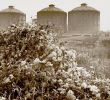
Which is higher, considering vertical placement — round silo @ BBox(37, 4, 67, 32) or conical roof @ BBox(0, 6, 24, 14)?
conical roof @ BBox(0, 6, 24, 14)

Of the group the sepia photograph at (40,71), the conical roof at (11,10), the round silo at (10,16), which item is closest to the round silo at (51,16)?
the round silo at (10,16)

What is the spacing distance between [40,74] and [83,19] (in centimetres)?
2173

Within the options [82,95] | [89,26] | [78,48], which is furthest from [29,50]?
[89,26]

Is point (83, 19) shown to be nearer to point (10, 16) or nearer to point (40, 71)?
point (10, 16)

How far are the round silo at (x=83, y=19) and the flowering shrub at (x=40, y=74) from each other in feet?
63.8

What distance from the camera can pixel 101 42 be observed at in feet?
70.5

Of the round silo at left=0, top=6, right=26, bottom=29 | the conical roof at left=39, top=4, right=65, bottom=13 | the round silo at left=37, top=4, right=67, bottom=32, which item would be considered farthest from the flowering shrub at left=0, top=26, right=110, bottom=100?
the round silo at left=0, top=6, right=26, bottom=29

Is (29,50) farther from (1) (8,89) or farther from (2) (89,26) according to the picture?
(2) (89,26)

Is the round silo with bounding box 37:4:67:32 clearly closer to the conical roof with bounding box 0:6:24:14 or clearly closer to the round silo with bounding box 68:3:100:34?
the round silo with bounding box 68:3:100:34

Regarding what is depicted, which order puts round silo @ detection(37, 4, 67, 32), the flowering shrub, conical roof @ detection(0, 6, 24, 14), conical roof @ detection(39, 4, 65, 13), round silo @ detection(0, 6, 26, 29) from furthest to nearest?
conical roof @ detection(0, 6, 24, 14) → round silo @ detection(0, 6, 26, 29) → conical roof @ detection(39, 4, 65, 13) → round silo @ detection(37, 4, 67, 32) → the flowering shrub

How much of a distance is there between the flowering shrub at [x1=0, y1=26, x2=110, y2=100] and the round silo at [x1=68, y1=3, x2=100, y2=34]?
19433 millimetres

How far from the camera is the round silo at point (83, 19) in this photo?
2839 cm

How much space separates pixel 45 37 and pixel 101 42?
41.3ft

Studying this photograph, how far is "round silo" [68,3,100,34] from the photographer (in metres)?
28.4
